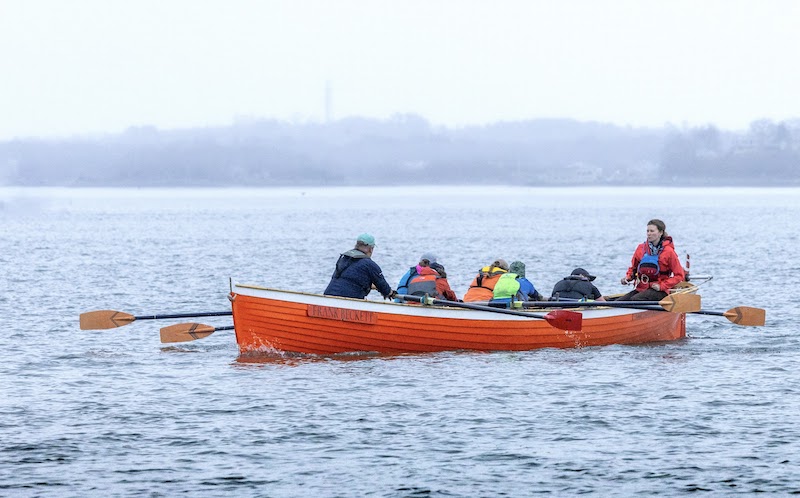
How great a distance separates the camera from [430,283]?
65.4 ft

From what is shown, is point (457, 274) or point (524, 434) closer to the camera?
point (524, 434)

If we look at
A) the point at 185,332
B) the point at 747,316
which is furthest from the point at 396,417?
the point at 747,316

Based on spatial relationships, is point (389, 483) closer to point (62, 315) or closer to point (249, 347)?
point (249, 347)

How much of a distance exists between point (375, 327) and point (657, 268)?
5.89m

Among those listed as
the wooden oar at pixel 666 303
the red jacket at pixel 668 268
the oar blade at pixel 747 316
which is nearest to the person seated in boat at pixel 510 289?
the wooden oar at pixel 666 303

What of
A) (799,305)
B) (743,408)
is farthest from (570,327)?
(799,305)

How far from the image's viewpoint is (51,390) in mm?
17188

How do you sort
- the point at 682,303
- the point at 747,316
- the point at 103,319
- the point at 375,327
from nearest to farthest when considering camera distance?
the point at 375,327, the point at 682,303, the point at 103,319, the point at 747,316

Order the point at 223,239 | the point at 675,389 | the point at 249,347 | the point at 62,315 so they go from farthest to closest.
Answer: the point at 223,239 < the point at 62,315 < the point at 249,347 < the point at 675,389

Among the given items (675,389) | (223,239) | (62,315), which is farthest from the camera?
(223,239)

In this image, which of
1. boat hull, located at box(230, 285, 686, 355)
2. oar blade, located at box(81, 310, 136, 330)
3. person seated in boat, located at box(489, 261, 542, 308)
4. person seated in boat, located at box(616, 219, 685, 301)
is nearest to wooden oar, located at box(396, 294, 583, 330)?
boat hull, located at box(230, 285, 686, 355)

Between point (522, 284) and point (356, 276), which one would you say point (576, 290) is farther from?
point (356, 276)

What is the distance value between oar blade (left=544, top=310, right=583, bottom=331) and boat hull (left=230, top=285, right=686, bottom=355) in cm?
46

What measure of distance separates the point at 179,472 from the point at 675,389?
828 cm
